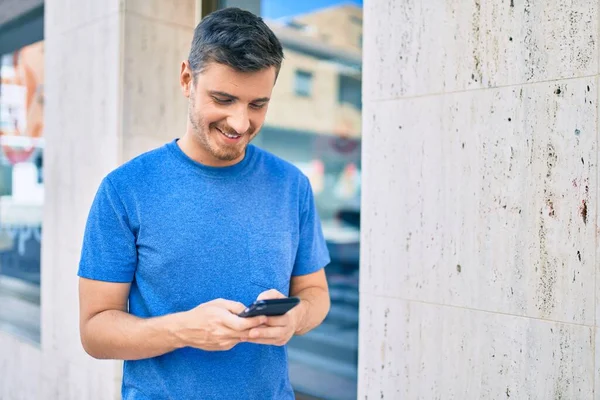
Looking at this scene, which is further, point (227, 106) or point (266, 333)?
point (227, 106)

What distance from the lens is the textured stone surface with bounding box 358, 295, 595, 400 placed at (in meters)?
1.86

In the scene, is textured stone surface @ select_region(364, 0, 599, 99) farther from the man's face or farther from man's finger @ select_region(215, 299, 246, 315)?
man's finger @ select_region(215, 299, 246, 315)

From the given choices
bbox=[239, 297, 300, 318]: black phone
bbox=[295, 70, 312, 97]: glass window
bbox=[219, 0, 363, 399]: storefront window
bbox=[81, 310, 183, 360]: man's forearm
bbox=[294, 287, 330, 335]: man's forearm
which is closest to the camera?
bbox=[239, 297, 300, 318]: black phone

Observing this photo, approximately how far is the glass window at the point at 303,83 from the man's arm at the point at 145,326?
50.5 feet

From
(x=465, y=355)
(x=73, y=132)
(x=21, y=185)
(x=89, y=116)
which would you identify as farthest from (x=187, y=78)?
(x=21, y=185)

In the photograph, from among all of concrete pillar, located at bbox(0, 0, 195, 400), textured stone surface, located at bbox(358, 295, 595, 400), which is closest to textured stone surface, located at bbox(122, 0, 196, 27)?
concrete pillar, located at bbox(0, 0, 195, 400)

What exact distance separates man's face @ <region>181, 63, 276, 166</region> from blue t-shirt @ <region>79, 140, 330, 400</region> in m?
0.12

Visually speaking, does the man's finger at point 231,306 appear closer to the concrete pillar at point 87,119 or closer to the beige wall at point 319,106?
the concrete pillar at point 87,119

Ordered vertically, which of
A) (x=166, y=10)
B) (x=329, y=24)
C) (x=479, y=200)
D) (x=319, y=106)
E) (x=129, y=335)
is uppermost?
(x=329, y=24)

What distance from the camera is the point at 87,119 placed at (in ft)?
12.2

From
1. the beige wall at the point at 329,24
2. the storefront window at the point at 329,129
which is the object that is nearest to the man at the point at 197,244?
the storefront window at the point at 329,129

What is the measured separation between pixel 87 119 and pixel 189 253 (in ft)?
7.82

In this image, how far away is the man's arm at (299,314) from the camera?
4.81ft

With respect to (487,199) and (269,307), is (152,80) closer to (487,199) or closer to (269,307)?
(487,199)
